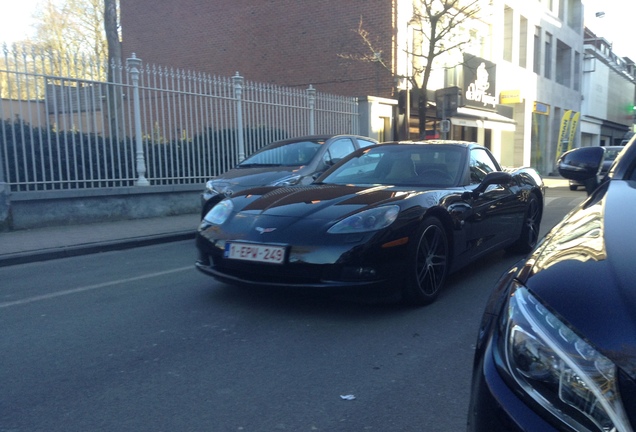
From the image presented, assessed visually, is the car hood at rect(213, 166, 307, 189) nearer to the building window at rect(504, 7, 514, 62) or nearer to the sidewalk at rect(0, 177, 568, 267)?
the sidewalk at rect(0, 177, 568, 267)

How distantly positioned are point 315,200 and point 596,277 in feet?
9.91

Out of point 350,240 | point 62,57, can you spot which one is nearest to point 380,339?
point 350,240

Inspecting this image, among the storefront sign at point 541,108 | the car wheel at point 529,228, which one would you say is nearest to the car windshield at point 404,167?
the car wheel at point 529,228

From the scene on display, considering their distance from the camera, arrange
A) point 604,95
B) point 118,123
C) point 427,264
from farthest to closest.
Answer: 1. point 604,95
2. point 118,123
3. point 427,264

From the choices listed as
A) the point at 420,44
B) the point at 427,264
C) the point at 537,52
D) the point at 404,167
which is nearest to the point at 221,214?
the point at 427,264

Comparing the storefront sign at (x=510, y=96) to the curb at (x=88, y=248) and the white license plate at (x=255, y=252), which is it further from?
the white license plate at (x=255, y=252)

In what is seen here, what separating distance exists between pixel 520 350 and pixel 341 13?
18565 mm

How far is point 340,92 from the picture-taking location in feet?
62.7

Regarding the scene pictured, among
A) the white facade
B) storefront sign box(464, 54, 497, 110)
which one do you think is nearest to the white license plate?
storefront sign box(464, 54, 497, 110)

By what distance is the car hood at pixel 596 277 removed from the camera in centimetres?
135

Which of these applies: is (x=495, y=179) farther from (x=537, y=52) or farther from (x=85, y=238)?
(x=537, y=52)

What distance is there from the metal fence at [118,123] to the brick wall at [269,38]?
5.08 meters

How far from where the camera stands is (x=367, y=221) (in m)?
4.02

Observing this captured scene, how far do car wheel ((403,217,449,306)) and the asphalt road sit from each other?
143 mm
